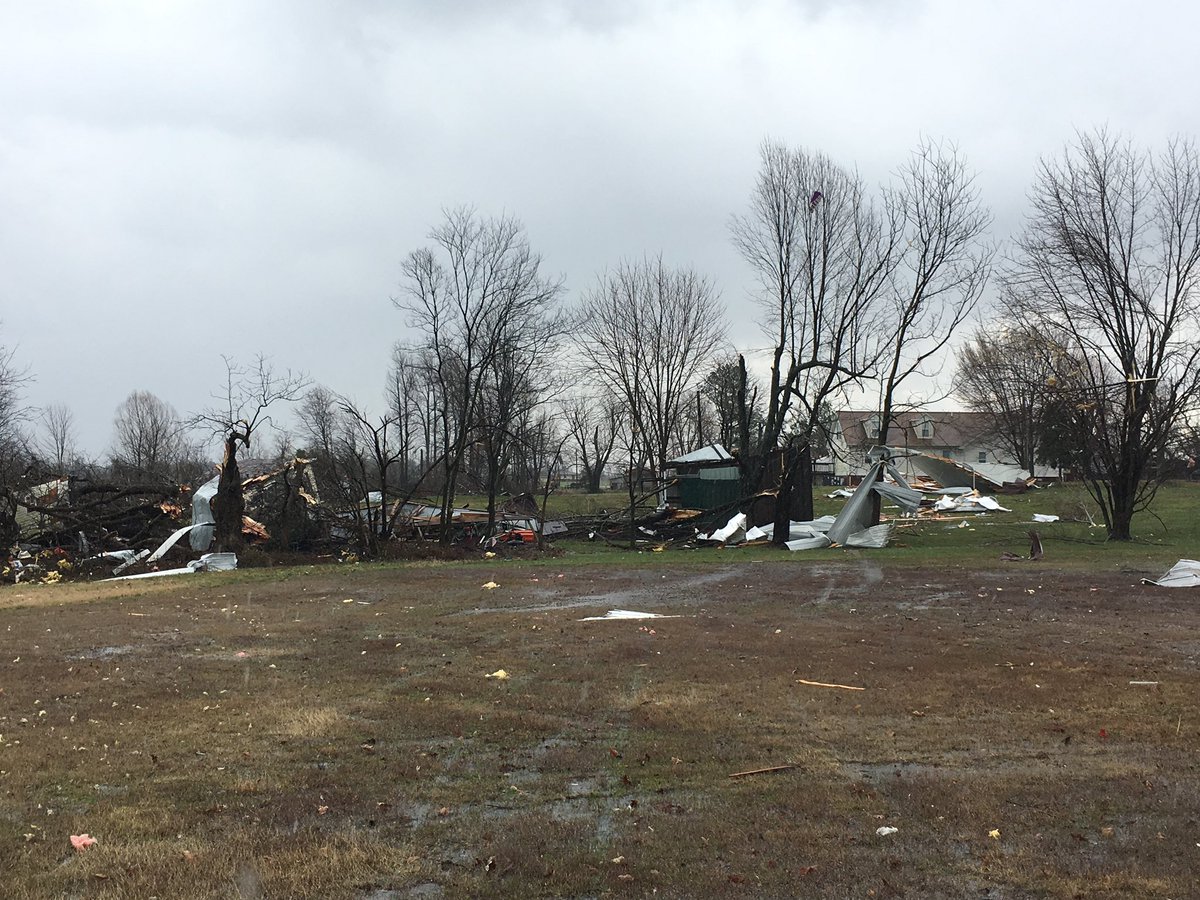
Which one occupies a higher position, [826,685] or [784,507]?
[784,507]

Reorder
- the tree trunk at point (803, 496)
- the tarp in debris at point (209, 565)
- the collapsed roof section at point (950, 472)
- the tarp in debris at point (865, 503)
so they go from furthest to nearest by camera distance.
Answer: the tree trunk at point (803, 496), the collapsed roof section at point (950, 472), the tarp in debris at point (865, 503), the tarp in debris at point (209, 565)

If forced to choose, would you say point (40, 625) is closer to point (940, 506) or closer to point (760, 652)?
point (760, 652)

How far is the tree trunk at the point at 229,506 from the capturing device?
2241 cm

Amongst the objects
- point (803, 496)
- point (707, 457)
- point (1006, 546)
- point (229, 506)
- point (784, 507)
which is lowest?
point (1006, 546)

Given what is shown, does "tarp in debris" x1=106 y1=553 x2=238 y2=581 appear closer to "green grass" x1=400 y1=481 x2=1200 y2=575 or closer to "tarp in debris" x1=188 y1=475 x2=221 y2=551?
"tarp in debris" x1=188 y1=475 x2=221 y2=551

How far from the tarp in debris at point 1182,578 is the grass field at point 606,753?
195cm

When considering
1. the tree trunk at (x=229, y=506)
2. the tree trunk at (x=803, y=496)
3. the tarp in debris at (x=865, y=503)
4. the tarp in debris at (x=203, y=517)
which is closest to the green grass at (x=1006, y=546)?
the tarp in debris at (x=865, y=503)

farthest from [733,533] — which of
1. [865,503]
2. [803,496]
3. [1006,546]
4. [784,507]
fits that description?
[1006,546]

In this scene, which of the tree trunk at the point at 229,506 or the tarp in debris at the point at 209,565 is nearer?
the tarp in debris at the point at 209,565

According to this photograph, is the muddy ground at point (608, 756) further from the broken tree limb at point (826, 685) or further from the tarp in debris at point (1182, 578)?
the tarp in debris at point (1182, 578)

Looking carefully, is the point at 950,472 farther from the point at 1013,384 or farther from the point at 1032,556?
the point at 1032,556

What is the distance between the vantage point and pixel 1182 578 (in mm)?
14477

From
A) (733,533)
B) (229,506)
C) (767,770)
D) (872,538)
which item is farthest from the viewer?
(733,533)

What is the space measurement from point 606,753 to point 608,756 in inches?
2.7
